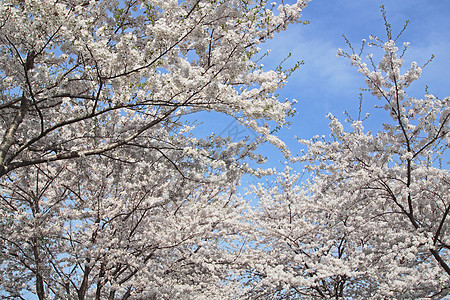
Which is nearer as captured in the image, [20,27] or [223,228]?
[20,27]

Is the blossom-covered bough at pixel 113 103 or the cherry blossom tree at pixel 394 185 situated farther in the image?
the cherry blossom tree at pixel 394 185

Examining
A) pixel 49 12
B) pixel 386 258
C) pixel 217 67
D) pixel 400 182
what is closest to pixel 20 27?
pixel 49 12

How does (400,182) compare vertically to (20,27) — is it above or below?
below

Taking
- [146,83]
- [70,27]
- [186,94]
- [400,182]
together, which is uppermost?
[70,27]

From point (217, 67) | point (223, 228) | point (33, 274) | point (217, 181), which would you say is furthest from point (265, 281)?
point (217, 67)

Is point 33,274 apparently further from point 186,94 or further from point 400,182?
point 400,182

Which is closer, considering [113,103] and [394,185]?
[113,103]

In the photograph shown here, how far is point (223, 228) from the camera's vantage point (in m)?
10.6

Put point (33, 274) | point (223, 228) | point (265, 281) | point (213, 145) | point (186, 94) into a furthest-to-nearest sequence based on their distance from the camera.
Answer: point (223, 228) → point (265, 281) → point (33, 274) → point (213, 145) → point (186, 94)

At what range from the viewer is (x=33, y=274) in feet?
24.2

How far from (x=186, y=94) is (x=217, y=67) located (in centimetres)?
63

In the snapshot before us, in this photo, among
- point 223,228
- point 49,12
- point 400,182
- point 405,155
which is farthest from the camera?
point 223,228

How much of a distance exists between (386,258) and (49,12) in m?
7.55

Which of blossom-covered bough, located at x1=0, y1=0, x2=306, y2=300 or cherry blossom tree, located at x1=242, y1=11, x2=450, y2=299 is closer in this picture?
blossom-covered bough, located at x1=0, y1=0, x2=306, y2=300
